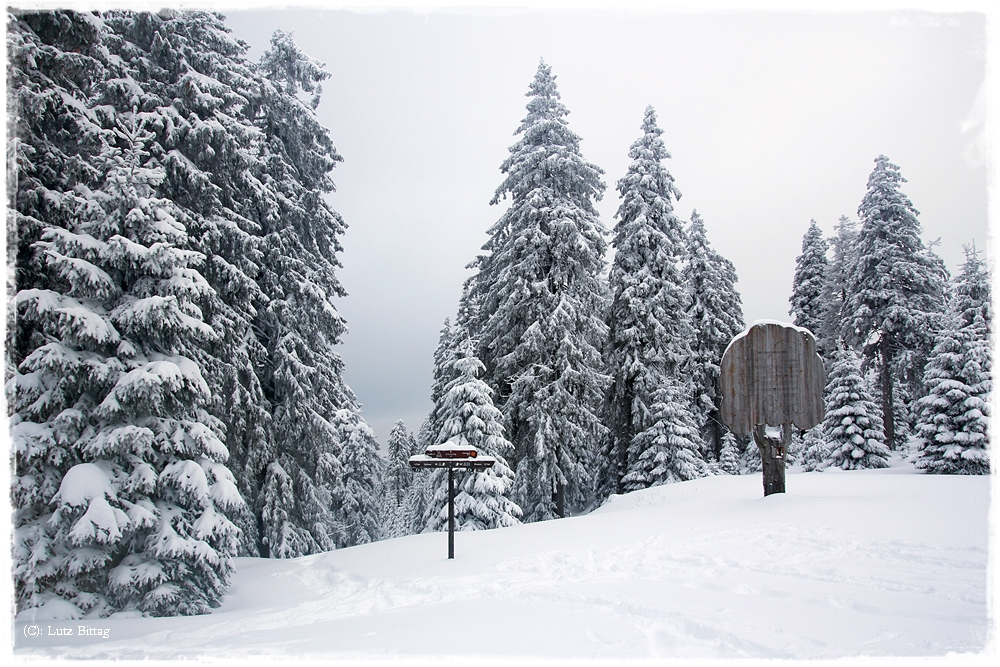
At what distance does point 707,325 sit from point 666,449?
889cm

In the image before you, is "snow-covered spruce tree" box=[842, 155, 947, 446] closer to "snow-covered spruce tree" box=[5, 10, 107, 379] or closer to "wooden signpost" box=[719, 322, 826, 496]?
"wooden signpost" box=[719, 322, 826, 496]

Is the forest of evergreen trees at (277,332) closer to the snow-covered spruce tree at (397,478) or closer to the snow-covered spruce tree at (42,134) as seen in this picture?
the snow-covered spruce tree at (42,134)

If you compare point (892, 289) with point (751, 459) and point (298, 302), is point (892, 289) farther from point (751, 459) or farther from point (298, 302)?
point (298, 302)

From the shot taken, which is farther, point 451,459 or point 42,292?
point 451,459

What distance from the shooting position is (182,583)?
7.70 metres

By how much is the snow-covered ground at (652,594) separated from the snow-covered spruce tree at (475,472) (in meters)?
4.11

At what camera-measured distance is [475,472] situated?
563 inches

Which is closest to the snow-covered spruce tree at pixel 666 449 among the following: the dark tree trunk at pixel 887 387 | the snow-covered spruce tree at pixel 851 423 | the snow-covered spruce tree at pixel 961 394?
the snow-covered spruce tree at pixel 851 423

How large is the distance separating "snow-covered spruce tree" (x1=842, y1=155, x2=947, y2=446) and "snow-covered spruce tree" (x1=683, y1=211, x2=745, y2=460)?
5181mm

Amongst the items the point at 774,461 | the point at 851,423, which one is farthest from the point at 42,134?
the point at 851,423

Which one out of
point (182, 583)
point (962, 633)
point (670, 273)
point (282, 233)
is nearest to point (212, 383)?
point (182, 583)

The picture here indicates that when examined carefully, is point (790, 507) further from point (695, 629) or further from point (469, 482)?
point (469, 482)

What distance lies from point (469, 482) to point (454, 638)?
371 inches

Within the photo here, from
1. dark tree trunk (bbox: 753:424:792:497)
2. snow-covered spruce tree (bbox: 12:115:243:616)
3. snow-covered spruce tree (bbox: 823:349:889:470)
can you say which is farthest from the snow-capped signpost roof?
snow-covered spruce tree (bbox: 823:349:889:470)
